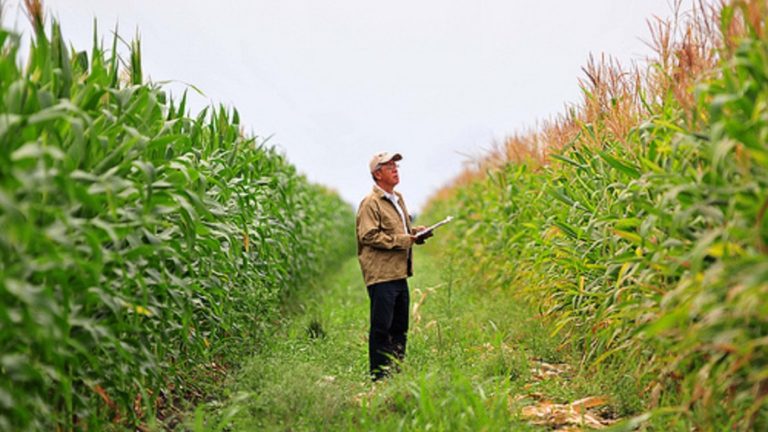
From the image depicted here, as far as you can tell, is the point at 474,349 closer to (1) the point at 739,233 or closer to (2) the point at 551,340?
(2) the point at 551,340

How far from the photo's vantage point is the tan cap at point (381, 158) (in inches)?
238

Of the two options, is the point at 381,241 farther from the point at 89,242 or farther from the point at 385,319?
the point at 89,242

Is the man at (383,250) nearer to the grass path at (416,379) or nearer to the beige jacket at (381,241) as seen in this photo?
the beige jacket at (381,241)

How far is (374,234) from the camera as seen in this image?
598 centimetres

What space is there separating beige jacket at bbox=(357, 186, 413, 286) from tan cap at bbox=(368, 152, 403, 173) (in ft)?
0.61

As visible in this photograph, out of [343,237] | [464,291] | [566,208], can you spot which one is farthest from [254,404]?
[343,237]

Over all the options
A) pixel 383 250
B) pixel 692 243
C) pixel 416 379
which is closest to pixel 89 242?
pixel 416 379

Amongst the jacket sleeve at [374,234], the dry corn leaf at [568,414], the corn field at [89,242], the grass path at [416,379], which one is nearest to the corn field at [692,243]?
the dry corn leaf at [568,414]

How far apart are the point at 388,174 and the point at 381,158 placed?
14 centimetres

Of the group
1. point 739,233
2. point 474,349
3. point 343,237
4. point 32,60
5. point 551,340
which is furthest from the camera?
point 343,237

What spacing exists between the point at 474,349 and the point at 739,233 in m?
3.29

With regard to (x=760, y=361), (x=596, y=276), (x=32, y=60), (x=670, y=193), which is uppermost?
(x=32, y=60)

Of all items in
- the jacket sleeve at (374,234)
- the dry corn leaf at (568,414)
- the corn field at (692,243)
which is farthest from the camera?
the jacket sleeve at (374,234)

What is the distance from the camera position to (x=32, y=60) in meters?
3.87
